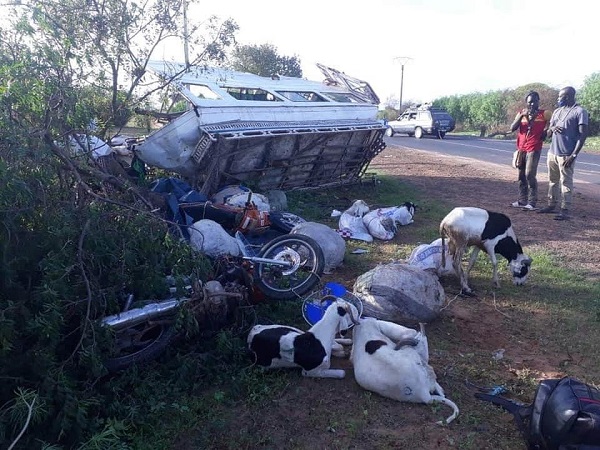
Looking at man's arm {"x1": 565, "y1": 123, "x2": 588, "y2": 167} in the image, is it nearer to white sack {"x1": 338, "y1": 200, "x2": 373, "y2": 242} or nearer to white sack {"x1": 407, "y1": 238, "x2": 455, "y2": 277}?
white sack {"x1": 338, "y1": 200, "x2": 373, "y2": 242}

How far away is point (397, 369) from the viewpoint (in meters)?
3.58

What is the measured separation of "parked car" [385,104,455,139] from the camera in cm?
2942

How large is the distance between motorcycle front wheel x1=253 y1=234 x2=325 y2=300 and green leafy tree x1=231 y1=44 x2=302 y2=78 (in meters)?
21.0

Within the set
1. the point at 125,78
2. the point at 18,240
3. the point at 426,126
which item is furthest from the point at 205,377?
the point at 426,126

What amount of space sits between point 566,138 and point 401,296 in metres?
5.33

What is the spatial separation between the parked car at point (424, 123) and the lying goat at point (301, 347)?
89.1 ft

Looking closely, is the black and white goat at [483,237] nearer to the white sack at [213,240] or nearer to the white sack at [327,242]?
the white sack at [327,242]

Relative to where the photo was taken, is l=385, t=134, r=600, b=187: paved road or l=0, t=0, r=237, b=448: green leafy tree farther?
l=385, t=134, r=600, b=187: paved road

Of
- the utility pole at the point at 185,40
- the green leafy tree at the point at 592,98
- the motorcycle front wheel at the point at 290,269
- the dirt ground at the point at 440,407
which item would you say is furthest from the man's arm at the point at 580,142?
the green leafy tree at the point at 592,98

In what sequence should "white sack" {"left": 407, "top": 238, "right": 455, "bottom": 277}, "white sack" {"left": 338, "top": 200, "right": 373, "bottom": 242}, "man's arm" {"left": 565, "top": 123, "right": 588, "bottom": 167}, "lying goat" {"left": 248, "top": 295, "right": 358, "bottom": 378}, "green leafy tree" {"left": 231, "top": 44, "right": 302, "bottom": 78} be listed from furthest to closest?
"green leafy tree" {"left": 231, "top": 44, "right": 302, "bottom": 78} < "man's arm" {"left": 565, "top": 123, "right": 588, "bottom": 167} < "white sack" {"left": 338, "top": 200, "right": 373, "bottom": 242} < "white sack" {"left": 407, "top": 238, "right": 455, "bottom": 277} < "lying goat" {"left": 248, "top": 295, "right": 358, "bottom": 378}

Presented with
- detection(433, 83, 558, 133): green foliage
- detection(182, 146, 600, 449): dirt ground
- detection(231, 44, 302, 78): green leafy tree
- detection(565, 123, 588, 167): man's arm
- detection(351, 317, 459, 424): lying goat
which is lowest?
detection(182, 146, 600, 449): dirt ground

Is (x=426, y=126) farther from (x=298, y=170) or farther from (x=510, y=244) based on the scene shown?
(x=510, y=244)

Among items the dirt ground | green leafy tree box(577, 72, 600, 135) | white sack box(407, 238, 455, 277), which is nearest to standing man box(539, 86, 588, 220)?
the dirt ground

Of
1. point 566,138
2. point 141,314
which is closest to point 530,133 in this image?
point 566,138
